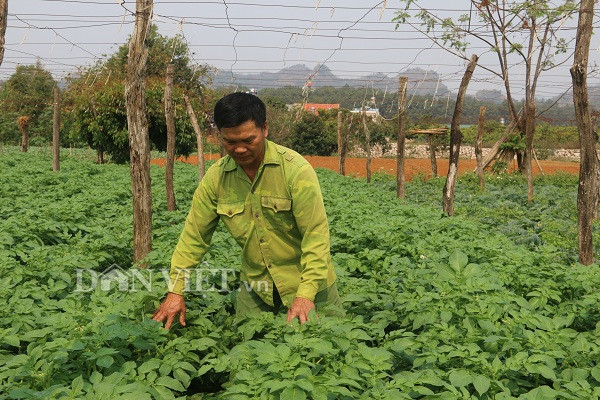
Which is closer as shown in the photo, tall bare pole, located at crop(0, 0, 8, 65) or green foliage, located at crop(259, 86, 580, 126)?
tall bare pole, located at crop(0, 0, 8, 65)

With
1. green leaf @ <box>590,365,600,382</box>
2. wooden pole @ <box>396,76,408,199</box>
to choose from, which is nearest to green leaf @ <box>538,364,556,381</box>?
green leaf @ <box>590,365,600,382</box>

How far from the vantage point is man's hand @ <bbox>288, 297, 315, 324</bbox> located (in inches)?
126

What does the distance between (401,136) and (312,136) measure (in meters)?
33.5

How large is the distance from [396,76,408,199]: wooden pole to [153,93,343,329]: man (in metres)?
11.4

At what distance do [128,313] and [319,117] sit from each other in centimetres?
4510

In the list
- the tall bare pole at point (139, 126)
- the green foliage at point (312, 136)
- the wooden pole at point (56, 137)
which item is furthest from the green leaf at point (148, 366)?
the green foliage at point (312, 136)

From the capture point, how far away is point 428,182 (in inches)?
896

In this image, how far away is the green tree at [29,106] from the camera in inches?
1678

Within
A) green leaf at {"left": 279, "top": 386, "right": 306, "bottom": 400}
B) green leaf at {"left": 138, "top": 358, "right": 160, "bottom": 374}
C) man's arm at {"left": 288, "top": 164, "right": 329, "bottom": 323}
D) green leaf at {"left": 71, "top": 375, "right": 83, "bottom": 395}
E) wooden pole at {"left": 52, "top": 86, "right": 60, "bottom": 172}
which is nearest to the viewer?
green leaf at {"left": 279, "top": 386, "right": 306, "bottom": 400}

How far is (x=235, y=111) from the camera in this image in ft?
10.1

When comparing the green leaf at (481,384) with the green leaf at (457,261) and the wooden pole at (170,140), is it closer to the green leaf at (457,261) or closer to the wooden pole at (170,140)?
the green leaf at (457,261)

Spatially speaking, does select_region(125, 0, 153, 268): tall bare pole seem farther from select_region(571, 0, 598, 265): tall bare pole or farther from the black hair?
select_region(571, 0, 598, 265): tall bare pole

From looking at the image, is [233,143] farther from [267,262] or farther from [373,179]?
[373,179]

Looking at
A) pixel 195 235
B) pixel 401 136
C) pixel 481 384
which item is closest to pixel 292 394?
pixel 481 384
